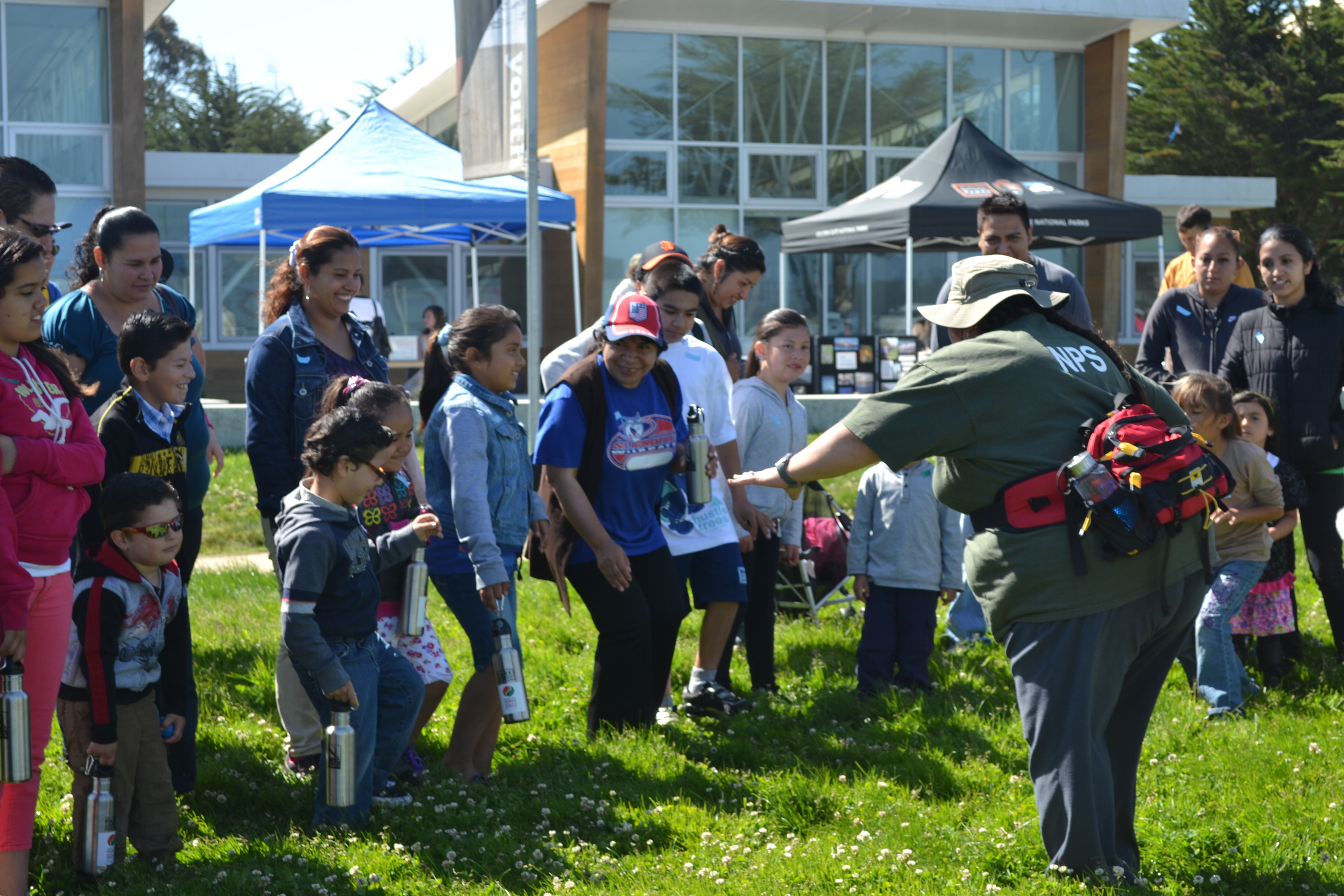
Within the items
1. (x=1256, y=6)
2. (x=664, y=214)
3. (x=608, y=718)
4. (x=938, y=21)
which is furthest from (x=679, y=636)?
(x=1256, y=6)

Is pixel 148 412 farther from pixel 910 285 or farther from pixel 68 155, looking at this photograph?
pixel 68 155

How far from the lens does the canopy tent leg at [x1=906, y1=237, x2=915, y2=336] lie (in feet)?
49.4

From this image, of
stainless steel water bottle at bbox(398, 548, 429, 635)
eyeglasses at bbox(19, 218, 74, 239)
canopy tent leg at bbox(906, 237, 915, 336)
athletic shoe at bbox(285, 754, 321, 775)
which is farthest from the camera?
canopy tent leg at bbox(906, 237, 915, 336)

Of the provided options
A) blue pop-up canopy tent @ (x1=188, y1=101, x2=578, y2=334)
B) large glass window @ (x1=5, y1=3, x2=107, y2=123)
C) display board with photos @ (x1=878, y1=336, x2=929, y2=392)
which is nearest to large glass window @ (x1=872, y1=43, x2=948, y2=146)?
display board with photos @ (x1=878, y1=336, x2=929, y2=392)

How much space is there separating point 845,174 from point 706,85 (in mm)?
2989

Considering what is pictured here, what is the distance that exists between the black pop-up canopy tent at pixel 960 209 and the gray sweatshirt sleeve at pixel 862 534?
8303mm

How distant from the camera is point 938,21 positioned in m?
20.8

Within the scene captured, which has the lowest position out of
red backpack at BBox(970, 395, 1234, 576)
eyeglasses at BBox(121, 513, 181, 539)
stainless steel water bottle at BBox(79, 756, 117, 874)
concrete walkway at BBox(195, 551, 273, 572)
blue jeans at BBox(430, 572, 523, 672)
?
concrete walkway at BBox(195, 551, 273, 572)

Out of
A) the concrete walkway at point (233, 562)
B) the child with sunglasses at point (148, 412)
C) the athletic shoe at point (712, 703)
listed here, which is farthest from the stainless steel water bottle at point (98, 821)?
the concrete walkway at point (233, 562)

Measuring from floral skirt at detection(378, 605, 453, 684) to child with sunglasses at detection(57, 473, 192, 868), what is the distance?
2.79 feet

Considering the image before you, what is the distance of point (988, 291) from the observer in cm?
382

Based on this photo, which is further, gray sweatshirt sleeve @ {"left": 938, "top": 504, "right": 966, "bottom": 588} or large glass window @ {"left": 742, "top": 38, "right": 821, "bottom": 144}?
large glass window @ {"left": 742, "top": 38, "right": 821, "bottom": 144}

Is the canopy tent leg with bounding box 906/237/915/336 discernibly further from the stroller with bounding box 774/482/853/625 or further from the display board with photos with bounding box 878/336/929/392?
the stroller with bounding box 774/482/853/625

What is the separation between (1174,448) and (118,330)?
12.6 ft
